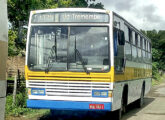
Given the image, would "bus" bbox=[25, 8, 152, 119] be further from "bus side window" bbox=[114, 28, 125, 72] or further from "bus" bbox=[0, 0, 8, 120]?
"bus" bbox=[0, 0, 8, 120]

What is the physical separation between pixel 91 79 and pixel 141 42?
6.97 meters

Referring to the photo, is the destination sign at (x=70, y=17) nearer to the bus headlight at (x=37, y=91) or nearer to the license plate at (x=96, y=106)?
the bus headlight at (x=37, y=91)

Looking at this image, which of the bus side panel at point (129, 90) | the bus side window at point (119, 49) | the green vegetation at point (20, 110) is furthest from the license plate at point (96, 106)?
the green vegetation at point (20, 110)

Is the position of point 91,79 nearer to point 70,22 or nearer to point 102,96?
point 102,96

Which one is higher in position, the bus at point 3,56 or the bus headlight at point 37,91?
the bus at point 3,56

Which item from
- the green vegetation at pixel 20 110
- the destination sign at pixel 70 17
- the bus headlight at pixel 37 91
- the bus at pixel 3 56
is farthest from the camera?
the green vegetation at pixel 20 110

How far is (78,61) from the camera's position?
10852 millimetres

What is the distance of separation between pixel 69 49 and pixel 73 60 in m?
0.34

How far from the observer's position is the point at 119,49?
38.3 ft

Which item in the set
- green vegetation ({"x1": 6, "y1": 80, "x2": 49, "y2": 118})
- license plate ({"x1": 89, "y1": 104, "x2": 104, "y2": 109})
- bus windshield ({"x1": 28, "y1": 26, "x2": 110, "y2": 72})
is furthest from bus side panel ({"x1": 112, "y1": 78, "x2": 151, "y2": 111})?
green vegetation ({"x1": 6, "y1": 80, "x2": 49, "y2": 118})

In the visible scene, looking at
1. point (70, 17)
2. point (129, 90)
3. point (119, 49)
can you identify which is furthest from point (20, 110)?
point (119, 49)

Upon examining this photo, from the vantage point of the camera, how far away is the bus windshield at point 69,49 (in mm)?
10820

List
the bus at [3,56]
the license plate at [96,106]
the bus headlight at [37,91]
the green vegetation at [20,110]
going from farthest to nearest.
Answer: the green vegetation at [20,110], the bus headlight at [37,91], the license plate at [96,106], the bus at [3,56]

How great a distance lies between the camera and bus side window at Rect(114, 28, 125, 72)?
1134cm
